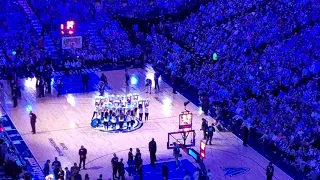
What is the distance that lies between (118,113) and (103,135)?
1642 millimetres

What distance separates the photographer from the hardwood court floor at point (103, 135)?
34.5 metres

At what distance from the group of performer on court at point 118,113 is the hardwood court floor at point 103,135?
66 centimetres

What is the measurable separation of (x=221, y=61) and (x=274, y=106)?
8.61 m

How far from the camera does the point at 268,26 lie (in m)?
47.3

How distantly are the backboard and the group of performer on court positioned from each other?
2862mm

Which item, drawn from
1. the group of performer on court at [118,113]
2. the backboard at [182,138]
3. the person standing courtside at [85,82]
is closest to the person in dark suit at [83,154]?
the backboard at [182,138]

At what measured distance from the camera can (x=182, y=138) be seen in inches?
1443

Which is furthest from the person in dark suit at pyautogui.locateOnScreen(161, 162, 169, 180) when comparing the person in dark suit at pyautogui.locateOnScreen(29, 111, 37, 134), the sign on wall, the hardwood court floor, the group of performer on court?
the sign on wall

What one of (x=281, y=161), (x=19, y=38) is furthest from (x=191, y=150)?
(x=19, y=38)

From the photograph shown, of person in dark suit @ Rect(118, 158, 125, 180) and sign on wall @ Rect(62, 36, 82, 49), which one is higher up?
sign on wall @ Rect(62, 36, 82, 49)

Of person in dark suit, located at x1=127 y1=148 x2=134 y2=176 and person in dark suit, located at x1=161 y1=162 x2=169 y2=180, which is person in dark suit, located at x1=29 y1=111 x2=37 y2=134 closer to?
person in dark suit, located at x1=127 y1=148 x2=134 y2=176

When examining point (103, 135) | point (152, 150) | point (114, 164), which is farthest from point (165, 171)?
point (103, 135)

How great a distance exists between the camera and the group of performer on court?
3822 cm

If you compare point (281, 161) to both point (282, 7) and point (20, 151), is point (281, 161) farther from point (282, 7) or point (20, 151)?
point (282, 7)
